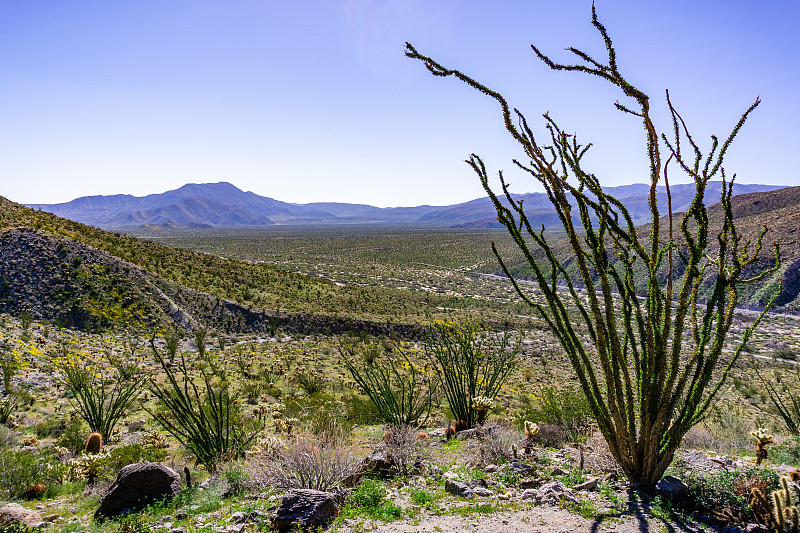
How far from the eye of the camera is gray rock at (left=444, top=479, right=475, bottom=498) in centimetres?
490

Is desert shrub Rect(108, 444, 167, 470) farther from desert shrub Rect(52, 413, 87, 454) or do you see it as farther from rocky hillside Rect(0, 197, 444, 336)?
rocky hillside Rect(0, 197, 444, 336)

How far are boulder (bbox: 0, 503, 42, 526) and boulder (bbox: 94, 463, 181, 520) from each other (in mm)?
587

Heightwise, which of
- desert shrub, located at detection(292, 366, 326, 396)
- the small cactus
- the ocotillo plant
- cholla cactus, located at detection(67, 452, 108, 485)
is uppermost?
the ocotillo plant

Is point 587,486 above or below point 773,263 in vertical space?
above

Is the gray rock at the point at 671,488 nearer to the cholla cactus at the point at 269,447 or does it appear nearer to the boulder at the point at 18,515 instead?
the cholla cactus at the point at 269,447

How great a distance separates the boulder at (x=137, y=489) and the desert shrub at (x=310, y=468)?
1212 mm

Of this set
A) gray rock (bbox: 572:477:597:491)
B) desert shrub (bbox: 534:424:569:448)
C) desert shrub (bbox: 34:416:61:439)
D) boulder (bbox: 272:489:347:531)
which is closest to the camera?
boulder (bbox: 272:489:347:531)

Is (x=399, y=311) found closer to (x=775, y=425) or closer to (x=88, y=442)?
(x=775, y=425)

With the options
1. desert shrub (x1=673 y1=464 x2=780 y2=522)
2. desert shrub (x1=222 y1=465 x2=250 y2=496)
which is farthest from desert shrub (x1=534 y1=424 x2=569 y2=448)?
desert shrub (x1=222 y1=465 x2=250 y2=496)

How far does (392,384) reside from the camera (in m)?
13.5

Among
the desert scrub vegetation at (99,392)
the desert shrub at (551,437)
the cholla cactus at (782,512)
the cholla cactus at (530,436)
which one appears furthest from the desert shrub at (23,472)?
the cholla cactus at (782,512)

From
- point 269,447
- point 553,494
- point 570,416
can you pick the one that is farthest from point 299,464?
point 570,416

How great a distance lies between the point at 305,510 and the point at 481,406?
401 centimetres

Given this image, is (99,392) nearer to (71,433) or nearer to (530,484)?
(71,433)
